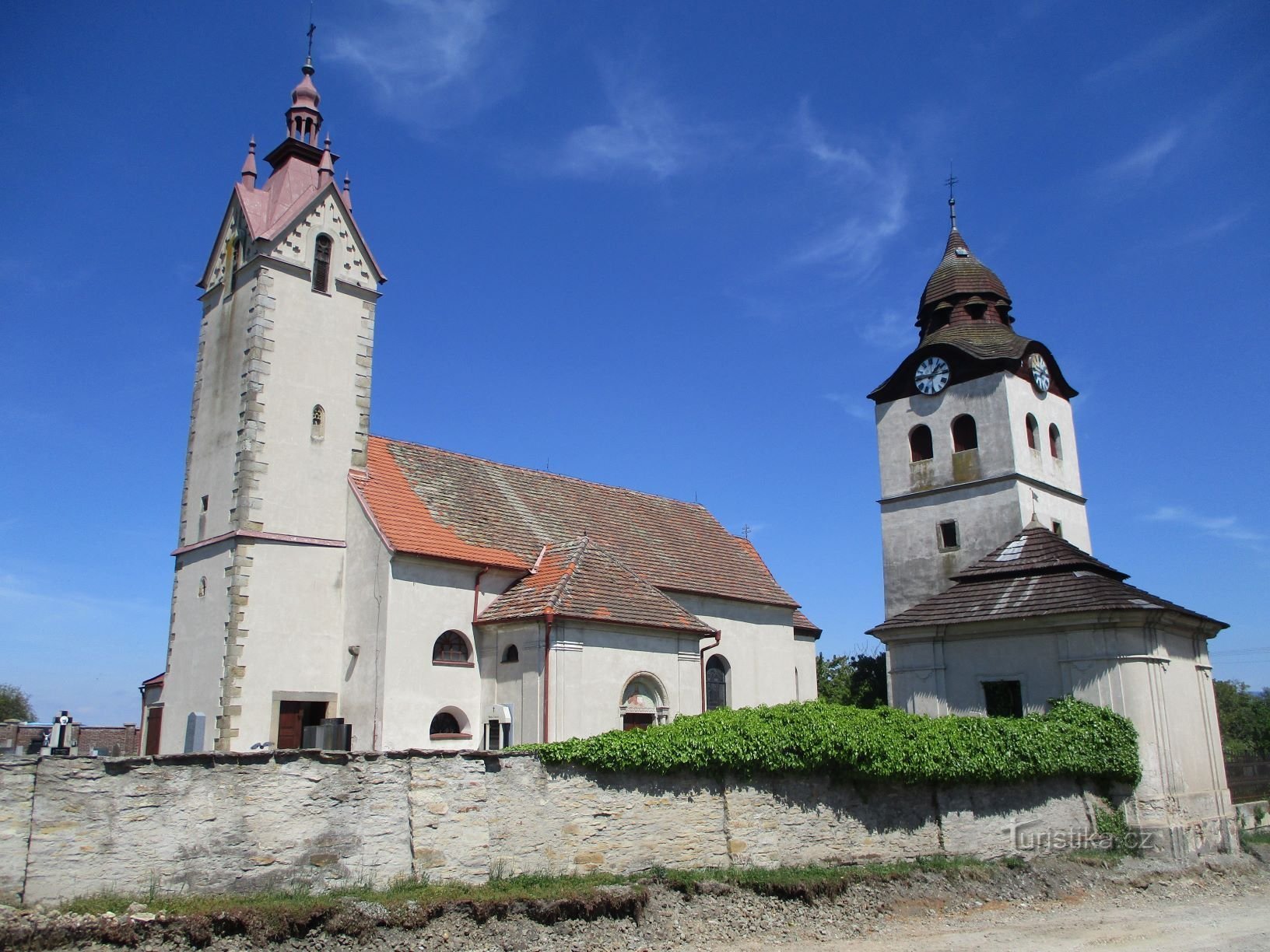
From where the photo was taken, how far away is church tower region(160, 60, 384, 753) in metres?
22.9

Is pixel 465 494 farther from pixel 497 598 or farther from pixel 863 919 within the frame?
pixel 863 919

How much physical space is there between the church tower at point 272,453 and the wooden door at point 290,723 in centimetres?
6

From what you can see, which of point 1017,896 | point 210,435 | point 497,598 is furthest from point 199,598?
point 1017,896

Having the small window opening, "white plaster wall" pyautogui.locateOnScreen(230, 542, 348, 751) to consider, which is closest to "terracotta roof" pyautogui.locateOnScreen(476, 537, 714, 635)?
"white plaster wall" pyautogui.locateOnScreen(230, 542, 348, 751)

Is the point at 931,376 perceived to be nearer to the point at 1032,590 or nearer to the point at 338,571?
the point at 1032,590

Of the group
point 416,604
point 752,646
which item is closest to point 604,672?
point 416,604

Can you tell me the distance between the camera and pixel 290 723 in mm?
23156

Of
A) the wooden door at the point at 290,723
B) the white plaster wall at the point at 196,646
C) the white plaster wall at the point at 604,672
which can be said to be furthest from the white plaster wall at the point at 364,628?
the white plaster wall at the point at 604,672

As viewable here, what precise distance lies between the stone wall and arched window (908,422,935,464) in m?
19.1

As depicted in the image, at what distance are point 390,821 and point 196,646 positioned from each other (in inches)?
452

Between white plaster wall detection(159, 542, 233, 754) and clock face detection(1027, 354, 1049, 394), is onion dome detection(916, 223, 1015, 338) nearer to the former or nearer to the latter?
clock face detection(1027, 354, 1049, 394)

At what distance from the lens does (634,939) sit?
1450cm

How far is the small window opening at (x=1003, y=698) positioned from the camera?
25.0 meters

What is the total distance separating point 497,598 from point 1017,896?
13558 mm
